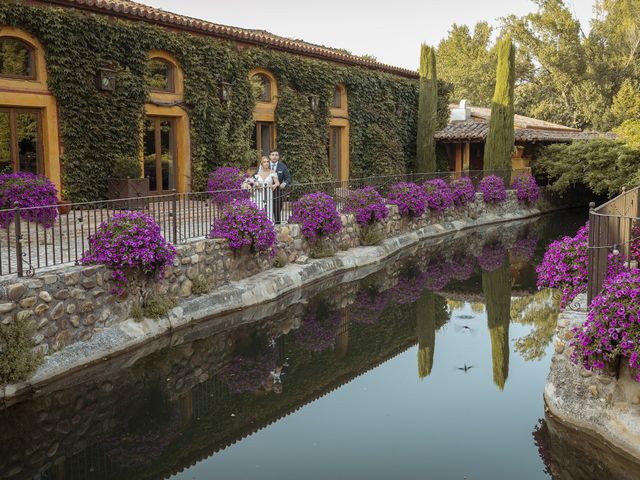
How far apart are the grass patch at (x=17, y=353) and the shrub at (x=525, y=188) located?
74.7 ft

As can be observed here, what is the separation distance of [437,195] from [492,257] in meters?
3.88

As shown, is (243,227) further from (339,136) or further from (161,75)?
(339,136)

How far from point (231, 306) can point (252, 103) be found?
9.11 metres

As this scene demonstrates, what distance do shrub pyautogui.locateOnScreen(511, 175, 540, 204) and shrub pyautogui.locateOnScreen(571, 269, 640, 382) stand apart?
2122cm

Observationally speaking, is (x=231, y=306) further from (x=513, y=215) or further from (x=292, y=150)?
(x=513, y=215)

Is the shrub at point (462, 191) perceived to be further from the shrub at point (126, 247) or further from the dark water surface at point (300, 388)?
the shrub at point (126, 247)

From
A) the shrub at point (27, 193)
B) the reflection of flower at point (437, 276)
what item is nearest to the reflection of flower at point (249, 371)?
the shrub at point (27, 193)

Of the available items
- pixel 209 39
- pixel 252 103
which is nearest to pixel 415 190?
pixel 252 103

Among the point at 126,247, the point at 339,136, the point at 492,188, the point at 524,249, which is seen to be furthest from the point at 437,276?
the point at 492,188

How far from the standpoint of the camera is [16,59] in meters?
13.6

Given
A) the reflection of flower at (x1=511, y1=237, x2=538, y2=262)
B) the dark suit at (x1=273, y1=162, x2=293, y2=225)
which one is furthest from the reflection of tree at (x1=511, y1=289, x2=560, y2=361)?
the dark suit at (x1=273, y1=162, x2=293, y2=225)

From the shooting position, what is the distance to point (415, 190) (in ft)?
65.3

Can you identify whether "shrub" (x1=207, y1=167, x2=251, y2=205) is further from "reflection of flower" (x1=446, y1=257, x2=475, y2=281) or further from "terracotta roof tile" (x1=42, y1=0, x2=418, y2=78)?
"reflection of flower" (x1=446, y1=257, x2=475, y2=281)

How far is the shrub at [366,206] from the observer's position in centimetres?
1698
